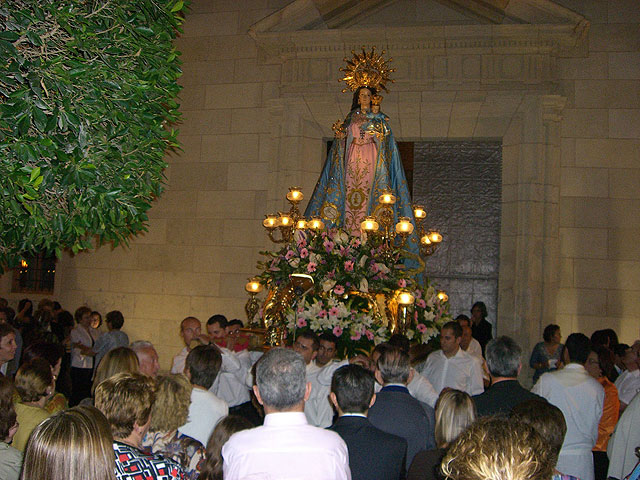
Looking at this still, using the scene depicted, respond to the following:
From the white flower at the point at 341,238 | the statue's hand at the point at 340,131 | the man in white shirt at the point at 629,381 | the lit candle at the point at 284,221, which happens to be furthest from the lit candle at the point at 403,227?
the man in white shirt at the point at 629,381

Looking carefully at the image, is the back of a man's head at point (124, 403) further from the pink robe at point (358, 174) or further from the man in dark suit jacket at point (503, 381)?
the pink robe at point (358, 174)

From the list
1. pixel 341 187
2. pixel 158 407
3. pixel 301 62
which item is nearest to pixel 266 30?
pixel 301 62

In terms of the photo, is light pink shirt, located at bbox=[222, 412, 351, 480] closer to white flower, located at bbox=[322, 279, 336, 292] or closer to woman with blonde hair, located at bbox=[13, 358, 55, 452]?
woman with blonde hair, located at bbox=[13, 358, 55, 452]

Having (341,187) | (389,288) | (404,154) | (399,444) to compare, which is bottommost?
(399,444)

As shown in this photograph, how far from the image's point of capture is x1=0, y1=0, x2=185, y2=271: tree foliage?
213 centimetres

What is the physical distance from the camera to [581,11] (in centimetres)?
1003

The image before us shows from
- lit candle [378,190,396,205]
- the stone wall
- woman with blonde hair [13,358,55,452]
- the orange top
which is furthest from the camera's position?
the stone wall

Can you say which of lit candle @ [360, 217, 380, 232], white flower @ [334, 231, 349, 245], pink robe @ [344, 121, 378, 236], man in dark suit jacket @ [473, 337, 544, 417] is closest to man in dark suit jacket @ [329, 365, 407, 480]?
man in dark suit jacket @ [473, 337, 544, 417]

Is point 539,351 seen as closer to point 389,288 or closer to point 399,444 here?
point 389,288

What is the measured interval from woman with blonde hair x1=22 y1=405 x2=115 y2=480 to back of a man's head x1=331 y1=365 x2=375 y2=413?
1.51 meters

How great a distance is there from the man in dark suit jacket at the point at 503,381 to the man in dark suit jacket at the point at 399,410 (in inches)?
18.1

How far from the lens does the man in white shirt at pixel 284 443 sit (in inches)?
100

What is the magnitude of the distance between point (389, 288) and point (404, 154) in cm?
684

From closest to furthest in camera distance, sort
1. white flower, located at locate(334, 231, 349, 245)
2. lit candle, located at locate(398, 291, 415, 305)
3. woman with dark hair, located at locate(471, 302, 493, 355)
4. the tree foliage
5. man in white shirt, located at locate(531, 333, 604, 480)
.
Result: the tree foliage
man in white shirt, located at locate(531, 333, 604, 480)
lit candle, located at locate(398, 291, 415, 305)
white flower, located at locate(334, 231, 349, 245)
woman with dark hair, located at locate(471, 302, 493, 355)
